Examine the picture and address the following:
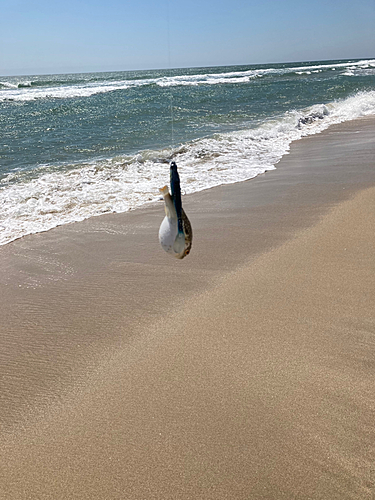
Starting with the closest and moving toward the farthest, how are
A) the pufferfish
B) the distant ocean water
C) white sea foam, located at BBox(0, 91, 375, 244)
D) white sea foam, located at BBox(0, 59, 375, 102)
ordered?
1. the pufferfish
2. white sea foam, located at BBox(0, 91, 375, 244)
3. the distant ocean water
4. white sea foam, located at BBox(0, 59, 375, 102)

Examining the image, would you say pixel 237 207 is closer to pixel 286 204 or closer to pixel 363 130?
pixel 286 204

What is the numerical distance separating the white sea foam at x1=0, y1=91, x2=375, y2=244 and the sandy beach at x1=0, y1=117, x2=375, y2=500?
1.40 meters

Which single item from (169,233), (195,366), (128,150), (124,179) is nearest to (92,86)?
(128,150)

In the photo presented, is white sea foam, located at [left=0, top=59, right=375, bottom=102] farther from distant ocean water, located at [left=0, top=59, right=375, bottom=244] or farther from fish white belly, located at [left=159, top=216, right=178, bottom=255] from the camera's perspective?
fish white belly, located at [left=159, top=216, right=178, bottom=255]

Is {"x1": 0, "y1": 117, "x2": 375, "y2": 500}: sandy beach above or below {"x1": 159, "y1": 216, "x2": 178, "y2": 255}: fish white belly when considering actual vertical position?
below

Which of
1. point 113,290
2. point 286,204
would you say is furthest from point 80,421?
point 286,204

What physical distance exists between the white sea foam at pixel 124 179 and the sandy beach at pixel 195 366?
140cm

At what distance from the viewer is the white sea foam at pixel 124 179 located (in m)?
6.75

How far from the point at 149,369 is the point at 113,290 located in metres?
1.34

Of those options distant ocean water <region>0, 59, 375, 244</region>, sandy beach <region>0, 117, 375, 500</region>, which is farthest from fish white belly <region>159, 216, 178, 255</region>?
sandy beach <region>0, 117, 375, 500</region>

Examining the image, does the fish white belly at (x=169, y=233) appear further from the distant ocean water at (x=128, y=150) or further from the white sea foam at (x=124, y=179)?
the white sea foam at (x=124, y=179)

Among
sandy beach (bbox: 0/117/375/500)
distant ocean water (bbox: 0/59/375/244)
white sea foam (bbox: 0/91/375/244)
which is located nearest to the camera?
sandy beach (bbox: 0/117/375/500)

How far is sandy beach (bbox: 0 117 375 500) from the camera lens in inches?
90.5

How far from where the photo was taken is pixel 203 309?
3.71 m
